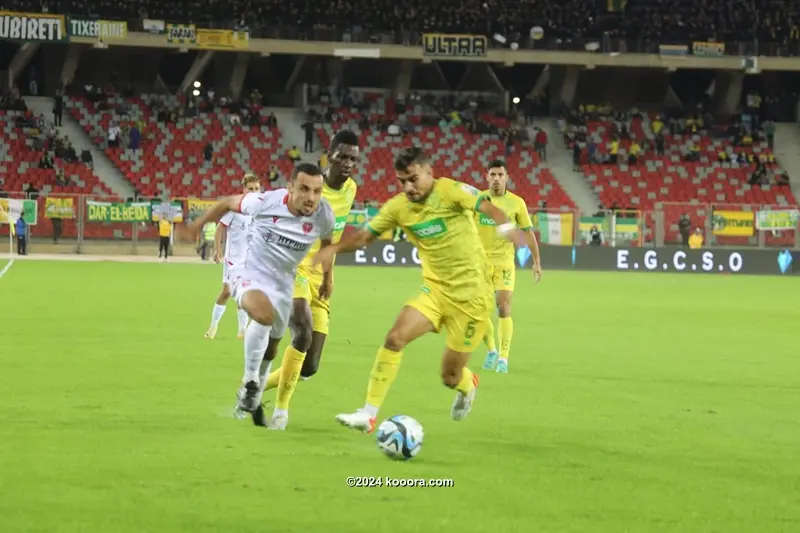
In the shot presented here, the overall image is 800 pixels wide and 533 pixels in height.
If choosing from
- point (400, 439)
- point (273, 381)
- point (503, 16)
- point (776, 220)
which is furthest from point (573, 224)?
point (400, 439)

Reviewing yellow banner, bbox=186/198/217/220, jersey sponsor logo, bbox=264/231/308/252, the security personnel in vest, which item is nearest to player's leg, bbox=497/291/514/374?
jersey sponsor logo, bbox=264/231/308/252

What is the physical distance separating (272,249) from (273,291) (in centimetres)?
32

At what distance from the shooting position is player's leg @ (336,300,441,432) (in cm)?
870

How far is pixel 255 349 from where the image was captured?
8.91 metres

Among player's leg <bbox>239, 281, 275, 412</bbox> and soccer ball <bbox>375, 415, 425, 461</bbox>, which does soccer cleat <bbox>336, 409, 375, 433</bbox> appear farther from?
player's leg <bbox>239, 281, 275, 412</bbox>

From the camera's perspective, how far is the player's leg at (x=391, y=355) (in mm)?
8695

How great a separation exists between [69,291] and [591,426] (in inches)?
696

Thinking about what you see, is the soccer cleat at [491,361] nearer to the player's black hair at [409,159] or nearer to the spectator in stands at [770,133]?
the player's black hair at [409,159]

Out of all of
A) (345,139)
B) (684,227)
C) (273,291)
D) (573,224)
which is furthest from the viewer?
(684,227)

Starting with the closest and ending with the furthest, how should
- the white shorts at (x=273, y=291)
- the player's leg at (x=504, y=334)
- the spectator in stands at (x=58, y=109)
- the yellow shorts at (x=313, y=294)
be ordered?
the white shorts at (x=273, y=291)
the yellow shorts at (x=313, y=294)
the player's leg at (x=504, y=334)
the spectator in stands at (x=58, y=109)

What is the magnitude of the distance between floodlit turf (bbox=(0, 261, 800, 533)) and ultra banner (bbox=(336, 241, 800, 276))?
22.8m

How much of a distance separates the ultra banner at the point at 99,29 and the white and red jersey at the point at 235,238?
3681 cm

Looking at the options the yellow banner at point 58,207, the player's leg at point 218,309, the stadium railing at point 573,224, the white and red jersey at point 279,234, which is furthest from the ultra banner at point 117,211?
the white and red jersey at point 279,234

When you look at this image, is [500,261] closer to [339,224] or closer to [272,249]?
[339,224]
